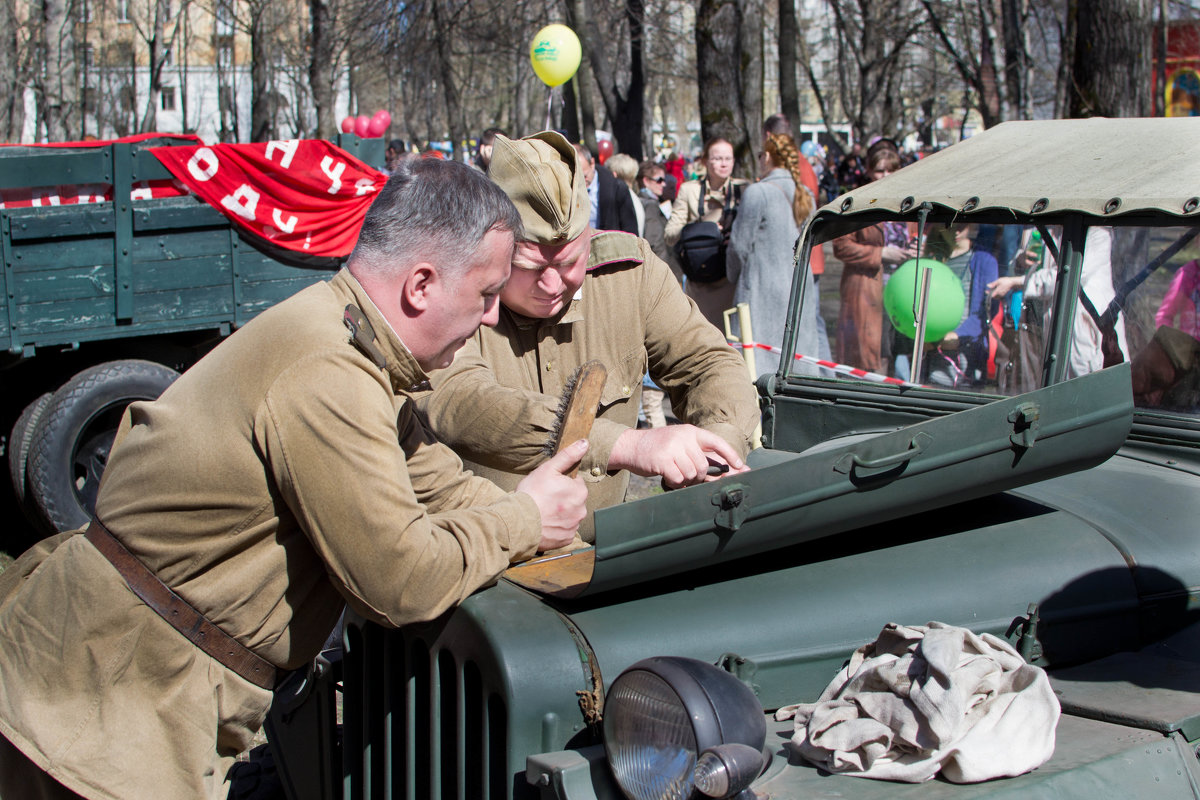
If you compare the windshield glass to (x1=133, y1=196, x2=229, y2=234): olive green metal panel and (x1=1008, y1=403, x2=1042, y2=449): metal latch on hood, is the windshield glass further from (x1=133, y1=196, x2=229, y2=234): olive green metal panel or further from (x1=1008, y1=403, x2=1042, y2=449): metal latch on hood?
(x1=133, y1=196, x2=229, y2=234): olive green metal panel

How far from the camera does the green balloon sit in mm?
3145

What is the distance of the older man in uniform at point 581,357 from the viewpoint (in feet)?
7.57

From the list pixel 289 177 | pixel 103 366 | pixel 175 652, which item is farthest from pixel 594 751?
pixel 289 177

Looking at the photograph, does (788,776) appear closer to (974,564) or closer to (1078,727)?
(1078,727)

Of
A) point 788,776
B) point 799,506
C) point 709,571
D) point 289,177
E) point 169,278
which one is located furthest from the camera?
point 289,177

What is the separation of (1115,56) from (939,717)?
8858mm

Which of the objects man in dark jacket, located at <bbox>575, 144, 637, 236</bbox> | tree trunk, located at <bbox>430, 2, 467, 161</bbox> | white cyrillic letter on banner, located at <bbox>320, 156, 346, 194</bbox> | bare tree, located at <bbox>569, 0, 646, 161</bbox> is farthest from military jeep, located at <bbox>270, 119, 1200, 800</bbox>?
tree trunk, located at <bbox>430, 2, 467, 161</bbox>

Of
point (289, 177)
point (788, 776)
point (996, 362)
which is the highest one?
point (289, 177)

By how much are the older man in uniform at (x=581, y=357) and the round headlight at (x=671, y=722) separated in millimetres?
666

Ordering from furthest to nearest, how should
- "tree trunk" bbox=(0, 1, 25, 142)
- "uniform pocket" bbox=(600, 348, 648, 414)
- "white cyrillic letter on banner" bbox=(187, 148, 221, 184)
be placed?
"tree trunk" bbox=(0, 1, 25, 142) < "white cyrillic letter on banner" bbox=(187, 148, 221, 184) < "uniform pocket" bbox=(600, 348, 648, 414)

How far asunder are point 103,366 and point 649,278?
423cm

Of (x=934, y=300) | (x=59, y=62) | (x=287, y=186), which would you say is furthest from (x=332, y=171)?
(x=59, y=62)

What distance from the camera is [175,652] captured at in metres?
1.89

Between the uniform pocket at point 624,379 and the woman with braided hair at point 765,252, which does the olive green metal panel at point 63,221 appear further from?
the uniform pocket at point 624,379
